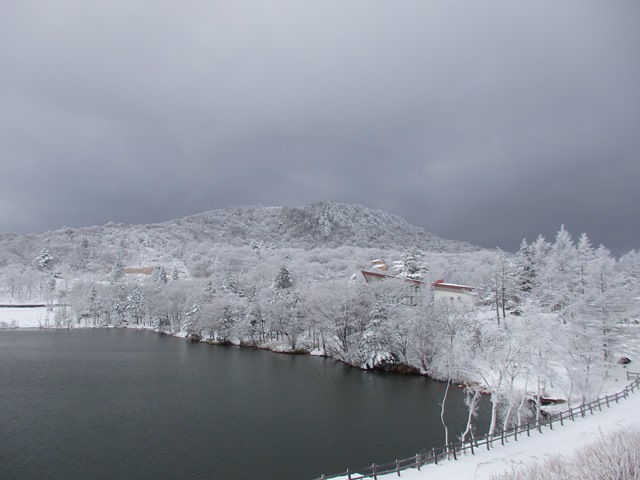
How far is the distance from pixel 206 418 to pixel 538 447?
2827cm

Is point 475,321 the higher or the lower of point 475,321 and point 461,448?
the higher

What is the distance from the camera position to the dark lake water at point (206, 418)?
2830 cm

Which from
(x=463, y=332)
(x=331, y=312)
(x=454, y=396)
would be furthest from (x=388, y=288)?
(x=454, y=396)

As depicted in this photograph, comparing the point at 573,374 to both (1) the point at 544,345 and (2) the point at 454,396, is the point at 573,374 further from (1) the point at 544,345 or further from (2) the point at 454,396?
Result: (2) the point at 454,396

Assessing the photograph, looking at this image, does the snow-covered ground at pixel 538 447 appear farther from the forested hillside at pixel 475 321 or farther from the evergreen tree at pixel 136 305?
the evergreen tree at pixel 136 305

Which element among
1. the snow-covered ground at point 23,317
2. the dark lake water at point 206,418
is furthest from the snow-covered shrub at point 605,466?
the snow-covered ground at point 23,317

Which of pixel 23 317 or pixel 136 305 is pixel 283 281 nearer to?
pixel 136 305

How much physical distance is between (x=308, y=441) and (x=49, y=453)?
19.5 meters

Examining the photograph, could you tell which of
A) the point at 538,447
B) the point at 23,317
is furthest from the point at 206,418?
the point at 23,317

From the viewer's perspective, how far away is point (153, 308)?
131 m

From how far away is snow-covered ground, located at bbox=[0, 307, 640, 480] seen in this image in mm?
20781

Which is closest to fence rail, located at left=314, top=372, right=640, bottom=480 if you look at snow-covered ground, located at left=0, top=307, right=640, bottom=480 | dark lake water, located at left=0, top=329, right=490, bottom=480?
snow-covered ground, located at left=0, top=307, right=640, bottom=480

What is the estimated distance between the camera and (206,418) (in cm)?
3834

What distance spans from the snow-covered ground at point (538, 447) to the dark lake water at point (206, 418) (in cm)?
737
